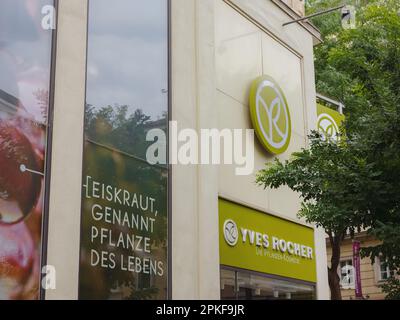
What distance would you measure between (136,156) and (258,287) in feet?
16.0

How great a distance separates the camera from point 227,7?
1600 cm

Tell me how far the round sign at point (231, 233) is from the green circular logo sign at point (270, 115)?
2.52m

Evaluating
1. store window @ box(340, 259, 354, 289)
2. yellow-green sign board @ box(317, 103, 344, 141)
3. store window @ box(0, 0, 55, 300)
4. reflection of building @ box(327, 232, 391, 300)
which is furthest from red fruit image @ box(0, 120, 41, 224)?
store window @ box(340, 259, 354, 289)

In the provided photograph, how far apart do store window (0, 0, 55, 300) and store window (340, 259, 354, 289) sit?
89.8 feet

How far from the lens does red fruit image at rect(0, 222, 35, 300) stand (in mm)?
9117

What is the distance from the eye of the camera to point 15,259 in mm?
9289

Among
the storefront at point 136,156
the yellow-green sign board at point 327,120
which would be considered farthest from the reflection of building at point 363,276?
the storefront at point 136,156

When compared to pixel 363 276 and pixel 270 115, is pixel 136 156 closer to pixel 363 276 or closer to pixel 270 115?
pixel 270 115

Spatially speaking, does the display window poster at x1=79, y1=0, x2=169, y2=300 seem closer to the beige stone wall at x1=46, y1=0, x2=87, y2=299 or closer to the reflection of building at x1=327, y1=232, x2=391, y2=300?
the beige stone wall at x1=46, y1=0, x2=87, y2=299

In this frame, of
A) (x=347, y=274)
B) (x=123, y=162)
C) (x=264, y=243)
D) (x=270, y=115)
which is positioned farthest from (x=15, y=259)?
(x=347, y=274)

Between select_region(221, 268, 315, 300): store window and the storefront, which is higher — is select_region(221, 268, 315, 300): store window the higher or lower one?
the lower one

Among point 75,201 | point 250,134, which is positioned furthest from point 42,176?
point 250,134

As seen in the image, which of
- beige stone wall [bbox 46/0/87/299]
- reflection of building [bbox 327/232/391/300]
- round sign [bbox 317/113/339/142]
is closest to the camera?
beige stone wall [bbox 46/0/87/299]
